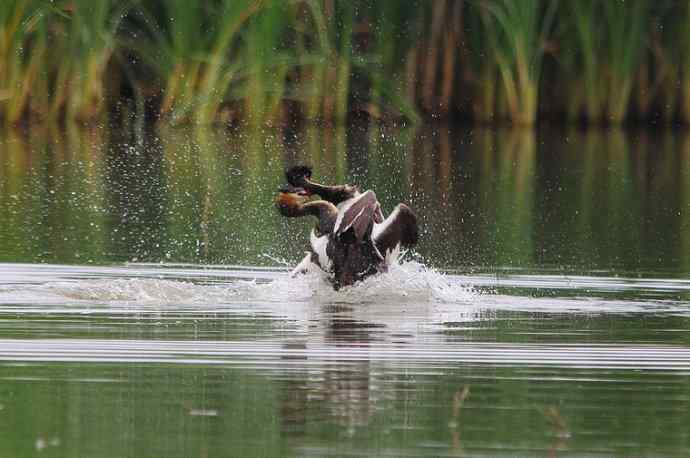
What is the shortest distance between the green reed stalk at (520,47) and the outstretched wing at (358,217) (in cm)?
1756

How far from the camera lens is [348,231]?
12.0 meters

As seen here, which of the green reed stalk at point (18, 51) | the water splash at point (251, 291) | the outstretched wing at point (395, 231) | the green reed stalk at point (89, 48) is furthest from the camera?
the green reed stalk at point (89, 48)

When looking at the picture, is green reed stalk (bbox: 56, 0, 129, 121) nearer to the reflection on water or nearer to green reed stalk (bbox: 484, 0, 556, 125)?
the reflection on water

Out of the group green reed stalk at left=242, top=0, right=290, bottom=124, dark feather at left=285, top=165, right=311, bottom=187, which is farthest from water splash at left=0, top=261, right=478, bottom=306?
green reed stalk at left=242, top=0, right=290, bottom=124

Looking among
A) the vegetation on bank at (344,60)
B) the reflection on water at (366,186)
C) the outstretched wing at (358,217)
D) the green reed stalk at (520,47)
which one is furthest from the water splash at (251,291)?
the green reed stalk at (520,47)

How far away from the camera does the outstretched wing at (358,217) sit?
12.0 m

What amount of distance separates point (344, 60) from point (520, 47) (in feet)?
9.25

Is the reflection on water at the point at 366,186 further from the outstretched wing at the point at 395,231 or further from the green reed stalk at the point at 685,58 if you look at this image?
the outstretched wing at the point at 395,231

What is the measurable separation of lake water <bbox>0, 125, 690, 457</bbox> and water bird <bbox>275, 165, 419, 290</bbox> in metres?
0.15

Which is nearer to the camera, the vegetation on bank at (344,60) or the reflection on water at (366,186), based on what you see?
the reflection on water at (366,186)

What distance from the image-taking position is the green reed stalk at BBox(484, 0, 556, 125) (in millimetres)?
29703

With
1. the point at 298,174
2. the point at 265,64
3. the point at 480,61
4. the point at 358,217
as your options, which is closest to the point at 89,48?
the point at 265,64

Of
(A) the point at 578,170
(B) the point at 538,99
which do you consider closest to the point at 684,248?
(A) the point at 578,170

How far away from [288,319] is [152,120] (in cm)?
1983
